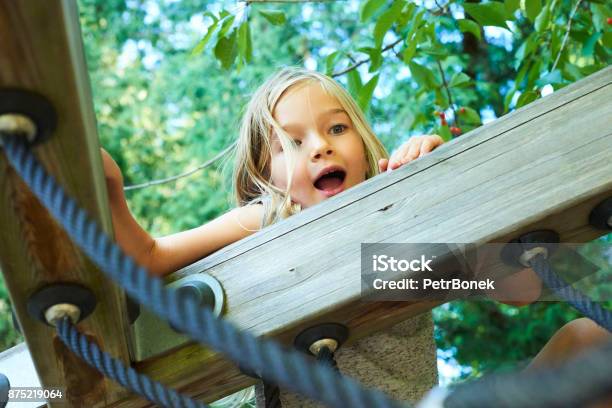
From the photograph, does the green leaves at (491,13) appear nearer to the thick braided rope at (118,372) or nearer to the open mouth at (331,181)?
the open mouth at (331,181)

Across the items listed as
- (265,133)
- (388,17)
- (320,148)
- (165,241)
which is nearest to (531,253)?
(165,241)

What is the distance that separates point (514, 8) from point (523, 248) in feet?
2.80

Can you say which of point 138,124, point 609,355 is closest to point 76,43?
point 609,355

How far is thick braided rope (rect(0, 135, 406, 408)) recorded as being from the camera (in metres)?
0.54

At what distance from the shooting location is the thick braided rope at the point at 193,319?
1.77 feet

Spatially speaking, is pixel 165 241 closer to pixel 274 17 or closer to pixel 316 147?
pixel 316 147

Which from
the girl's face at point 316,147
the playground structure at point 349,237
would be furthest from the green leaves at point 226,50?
the playground structure at point 349,237

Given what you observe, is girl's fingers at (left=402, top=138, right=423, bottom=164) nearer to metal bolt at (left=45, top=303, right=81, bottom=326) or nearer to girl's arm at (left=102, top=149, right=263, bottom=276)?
girl's arm at (left=102, top=149, right=263, bottom=276)

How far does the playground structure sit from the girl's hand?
0.16m

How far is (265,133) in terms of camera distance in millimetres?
1693

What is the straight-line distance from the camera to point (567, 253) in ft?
3.44

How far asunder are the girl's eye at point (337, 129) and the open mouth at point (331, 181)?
0.32 ft

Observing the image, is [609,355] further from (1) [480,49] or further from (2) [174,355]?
(1) [480,49]

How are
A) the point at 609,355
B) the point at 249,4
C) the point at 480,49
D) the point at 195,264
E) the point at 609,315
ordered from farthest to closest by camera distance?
the point at 480,49 → the point at 249,4 → the point at 195,264 → the point at 609,315 → the point at 609,355
